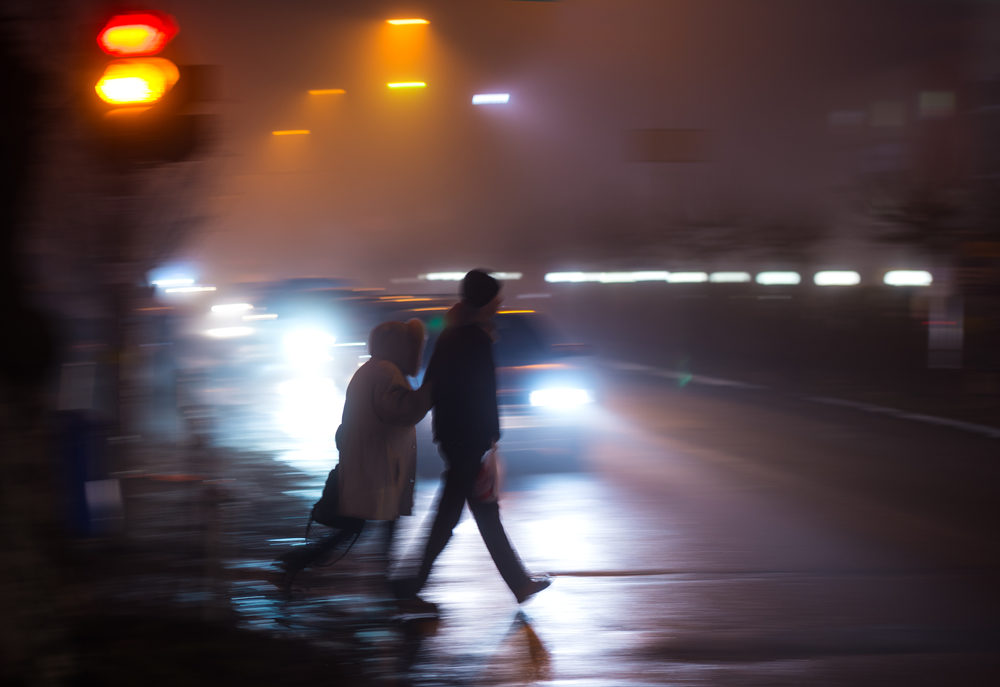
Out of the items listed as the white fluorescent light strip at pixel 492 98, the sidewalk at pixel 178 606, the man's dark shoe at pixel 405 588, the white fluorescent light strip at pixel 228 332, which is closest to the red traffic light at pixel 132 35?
the sidewalk at pixel 178 606

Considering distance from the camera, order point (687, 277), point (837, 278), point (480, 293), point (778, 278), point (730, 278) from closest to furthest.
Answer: point (480, 293)
point (837, 278)
point (778, 278)
point (730, 278)
point (687, 277)

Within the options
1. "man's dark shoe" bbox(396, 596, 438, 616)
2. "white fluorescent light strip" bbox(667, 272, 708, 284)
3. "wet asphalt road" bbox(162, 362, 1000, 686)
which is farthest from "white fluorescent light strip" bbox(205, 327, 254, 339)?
"man's dark shoe" bbox(396, 596, 438, 616)

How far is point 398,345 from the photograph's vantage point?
6.60m

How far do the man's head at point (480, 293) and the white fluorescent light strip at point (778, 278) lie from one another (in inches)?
826

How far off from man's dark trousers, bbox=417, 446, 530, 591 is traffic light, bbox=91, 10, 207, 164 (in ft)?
7.04

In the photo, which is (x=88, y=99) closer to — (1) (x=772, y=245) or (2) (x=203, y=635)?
(2) (x=203, y=635)

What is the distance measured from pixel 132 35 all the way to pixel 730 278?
24695 millimetres

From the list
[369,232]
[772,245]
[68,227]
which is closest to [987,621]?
[68,227]

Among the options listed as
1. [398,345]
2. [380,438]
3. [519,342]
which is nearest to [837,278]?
[519,342]

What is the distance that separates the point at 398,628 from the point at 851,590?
269 cm

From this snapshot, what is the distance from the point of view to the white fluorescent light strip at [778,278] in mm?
26978

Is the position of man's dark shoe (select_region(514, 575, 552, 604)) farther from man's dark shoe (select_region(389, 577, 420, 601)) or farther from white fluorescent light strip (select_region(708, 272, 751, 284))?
white fluorescent light strip (select_region(708, 272, 751, 284))

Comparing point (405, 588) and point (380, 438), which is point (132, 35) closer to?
point (380, 438)

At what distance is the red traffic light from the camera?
5.30 metres
